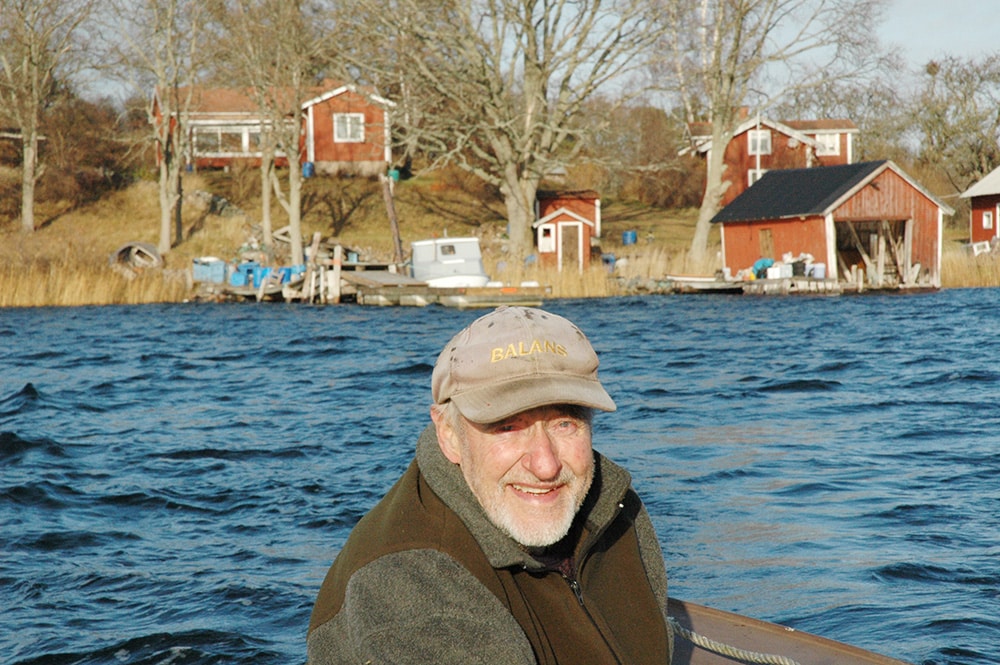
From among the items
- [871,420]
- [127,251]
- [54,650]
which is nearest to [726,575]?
[54,650]

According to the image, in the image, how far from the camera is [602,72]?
137ft

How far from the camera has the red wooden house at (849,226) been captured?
41.0m

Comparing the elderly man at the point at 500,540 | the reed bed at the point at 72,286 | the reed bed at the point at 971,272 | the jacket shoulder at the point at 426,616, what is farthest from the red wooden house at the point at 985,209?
the jacket shoulder at the point at 426,616

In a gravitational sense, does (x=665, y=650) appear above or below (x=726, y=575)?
above

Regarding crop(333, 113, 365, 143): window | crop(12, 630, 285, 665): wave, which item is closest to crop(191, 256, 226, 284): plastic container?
crop(333, 113, 365, 143): window

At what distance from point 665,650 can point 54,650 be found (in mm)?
4710

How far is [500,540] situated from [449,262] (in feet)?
116

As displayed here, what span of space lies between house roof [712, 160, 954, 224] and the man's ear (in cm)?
3801

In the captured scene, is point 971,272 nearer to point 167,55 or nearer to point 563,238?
point 563,238

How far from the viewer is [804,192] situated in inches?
1711

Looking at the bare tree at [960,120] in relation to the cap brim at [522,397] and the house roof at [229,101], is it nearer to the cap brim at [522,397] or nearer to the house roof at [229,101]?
the house roof at [229,101]

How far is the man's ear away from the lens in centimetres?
347

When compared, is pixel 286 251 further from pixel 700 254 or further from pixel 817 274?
pixel 817 274

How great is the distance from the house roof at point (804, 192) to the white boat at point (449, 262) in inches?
436
